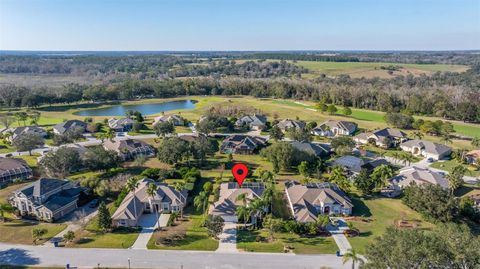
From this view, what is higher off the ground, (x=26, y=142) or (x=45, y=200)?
(x=26, y=142)

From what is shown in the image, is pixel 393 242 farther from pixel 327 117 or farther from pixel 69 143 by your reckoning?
pixel 327 117

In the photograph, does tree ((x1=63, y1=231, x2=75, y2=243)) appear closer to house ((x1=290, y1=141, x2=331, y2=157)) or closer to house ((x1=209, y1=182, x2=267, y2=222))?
house ((x1=209, y1=182, x2=267, y2=222))

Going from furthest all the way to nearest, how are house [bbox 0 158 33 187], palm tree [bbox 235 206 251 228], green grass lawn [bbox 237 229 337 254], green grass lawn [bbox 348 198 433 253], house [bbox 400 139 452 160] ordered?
house [bbox 400 139 452 160], house [bbox 0 158 33 187], palm tree [bbox 235 206 251 228], green grass lawn [bbox 348 198 433 253], green grass lawn [bbox 237 229 337 254]

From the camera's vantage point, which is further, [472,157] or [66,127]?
[66,127]

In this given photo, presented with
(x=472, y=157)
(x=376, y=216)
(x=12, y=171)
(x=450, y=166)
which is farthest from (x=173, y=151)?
(x=472, y=157)

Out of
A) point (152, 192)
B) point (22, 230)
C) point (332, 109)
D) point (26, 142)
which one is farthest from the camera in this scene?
point (332, 109)

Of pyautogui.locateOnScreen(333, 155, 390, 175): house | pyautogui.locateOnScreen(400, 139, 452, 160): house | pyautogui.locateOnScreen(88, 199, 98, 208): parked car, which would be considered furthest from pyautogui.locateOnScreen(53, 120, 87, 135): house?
pyautogui.locateOnScreen(400, 139, 452, 160): house

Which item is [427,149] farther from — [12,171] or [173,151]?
[12,171]

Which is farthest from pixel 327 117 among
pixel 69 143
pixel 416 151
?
pixel 69 143
